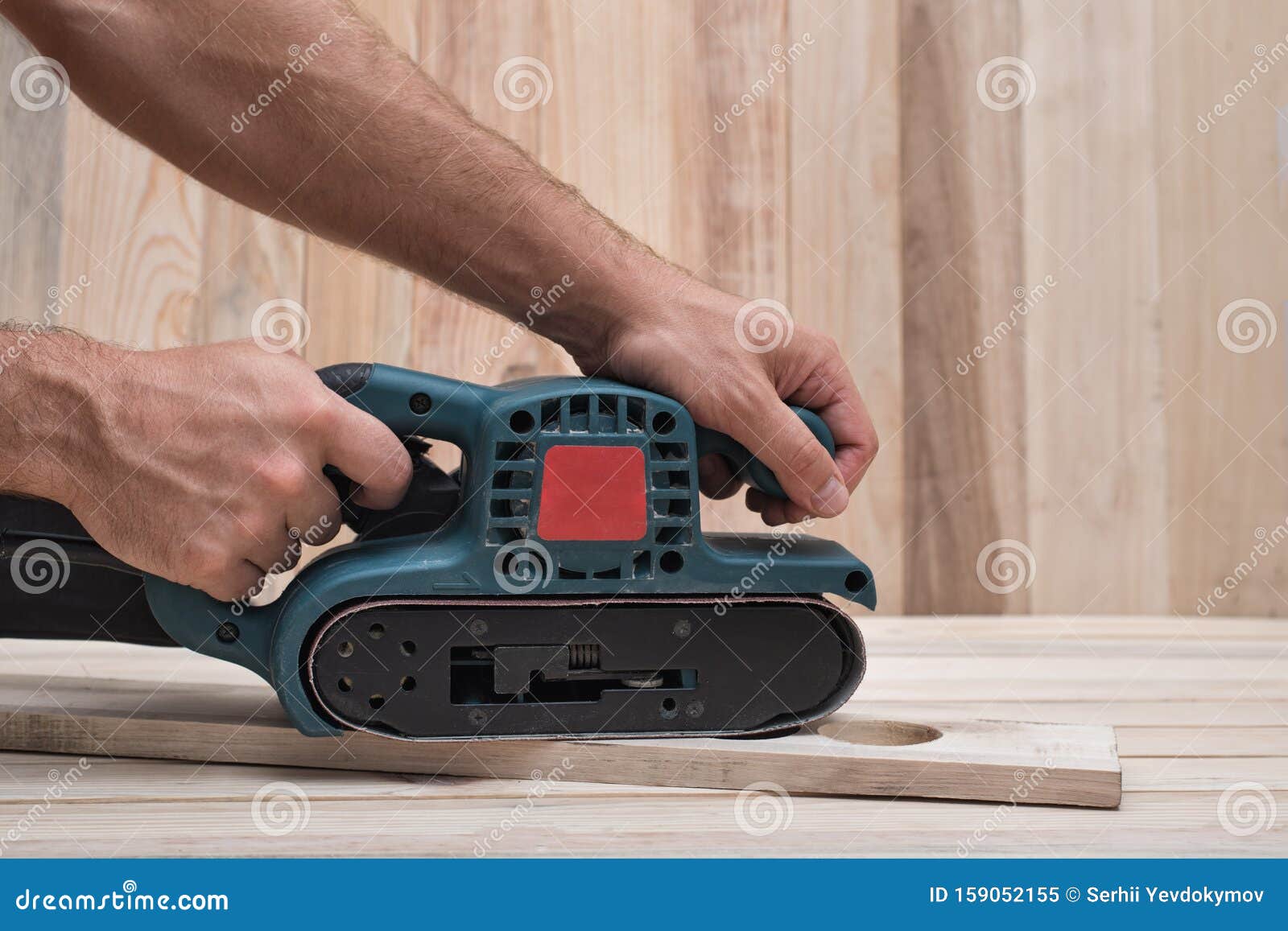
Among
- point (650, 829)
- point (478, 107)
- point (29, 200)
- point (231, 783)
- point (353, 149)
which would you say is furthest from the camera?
point (478, 107)

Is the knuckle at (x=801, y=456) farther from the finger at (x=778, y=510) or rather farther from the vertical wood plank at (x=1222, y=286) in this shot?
the vertical wood plank at (x=1222, y=286)

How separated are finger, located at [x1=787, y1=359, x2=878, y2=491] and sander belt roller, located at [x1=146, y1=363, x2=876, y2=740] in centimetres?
16

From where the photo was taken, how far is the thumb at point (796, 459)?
1040mm

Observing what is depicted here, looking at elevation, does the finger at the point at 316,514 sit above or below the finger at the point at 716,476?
below

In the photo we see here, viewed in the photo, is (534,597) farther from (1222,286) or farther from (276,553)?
(1222,286)

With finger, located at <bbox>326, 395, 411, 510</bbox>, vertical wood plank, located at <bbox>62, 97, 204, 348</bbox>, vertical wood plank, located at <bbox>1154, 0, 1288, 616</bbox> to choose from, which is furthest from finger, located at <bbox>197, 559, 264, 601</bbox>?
vertical wood plank, located at <bbox>1154, 0, 1288, 616</bbox>

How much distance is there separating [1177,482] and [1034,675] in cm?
109

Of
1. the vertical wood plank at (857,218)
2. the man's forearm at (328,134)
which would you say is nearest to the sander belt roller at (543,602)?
the man's forearm at (328,134)

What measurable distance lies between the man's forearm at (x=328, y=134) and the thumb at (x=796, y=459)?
28 cm

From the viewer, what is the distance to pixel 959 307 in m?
2.35

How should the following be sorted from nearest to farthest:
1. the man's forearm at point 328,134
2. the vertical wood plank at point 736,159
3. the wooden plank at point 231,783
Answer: the wooden plank at point 231,783, the man's forearm at point 328,134, the vertical wood plank at point 736,159

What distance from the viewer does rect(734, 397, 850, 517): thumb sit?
1.04 metres

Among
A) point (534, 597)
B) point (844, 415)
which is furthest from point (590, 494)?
point (844, 415)

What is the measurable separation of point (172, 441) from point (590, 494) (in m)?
0.36
